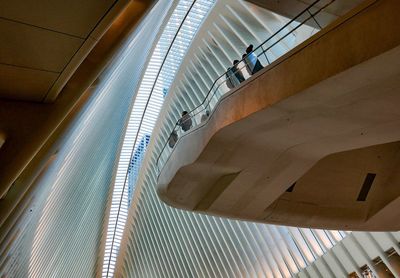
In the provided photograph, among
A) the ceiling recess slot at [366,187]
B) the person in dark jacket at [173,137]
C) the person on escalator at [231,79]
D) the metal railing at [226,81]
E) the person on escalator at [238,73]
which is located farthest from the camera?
the person in dark jacket at [173,137]

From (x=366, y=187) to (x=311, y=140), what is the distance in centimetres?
341

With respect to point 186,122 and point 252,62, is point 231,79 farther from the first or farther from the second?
point 186,122

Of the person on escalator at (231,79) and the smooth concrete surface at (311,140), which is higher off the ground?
the person on escalator at (231,79)

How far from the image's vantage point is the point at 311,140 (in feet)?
22.5

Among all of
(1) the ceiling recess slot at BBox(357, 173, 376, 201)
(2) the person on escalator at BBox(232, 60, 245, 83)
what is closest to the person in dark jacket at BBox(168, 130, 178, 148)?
(2) the person on escalator at BBox(232, 60, 245, 83)

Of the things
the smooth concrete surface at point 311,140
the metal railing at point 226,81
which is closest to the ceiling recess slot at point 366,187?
the smooth concrete surface at point 311,140

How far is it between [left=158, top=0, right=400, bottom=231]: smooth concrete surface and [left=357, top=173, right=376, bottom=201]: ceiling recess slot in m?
0.09

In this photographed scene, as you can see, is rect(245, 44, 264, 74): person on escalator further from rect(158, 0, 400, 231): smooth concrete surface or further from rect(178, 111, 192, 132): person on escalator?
rect(178, 111, 192, 132): person on escalator

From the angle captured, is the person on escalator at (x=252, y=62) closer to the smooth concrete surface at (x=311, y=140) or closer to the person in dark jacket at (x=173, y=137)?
the smooth concrete surface at (x=311, y=140)

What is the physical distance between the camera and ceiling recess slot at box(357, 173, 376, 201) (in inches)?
359

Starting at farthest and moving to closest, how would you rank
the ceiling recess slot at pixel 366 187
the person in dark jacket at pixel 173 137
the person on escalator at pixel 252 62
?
the person in dark jacket at pixel 173 137 → the ceiling recess slot at pixel 366 187 → the person on escalator at pixel 252 62

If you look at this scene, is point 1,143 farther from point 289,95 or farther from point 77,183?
point 77,183

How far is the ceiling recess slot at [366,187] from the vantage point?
9117mm

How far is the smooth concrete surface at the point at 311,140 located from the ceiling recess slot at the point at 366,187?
0.09 metres
